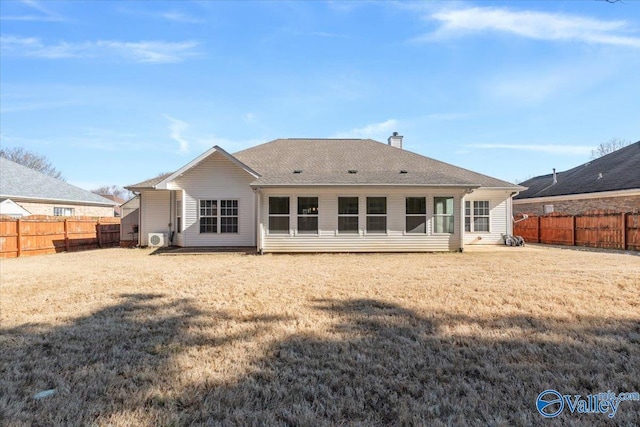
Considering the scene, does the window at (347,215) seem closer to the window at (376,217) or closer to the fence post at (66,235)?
the window at (376,217)

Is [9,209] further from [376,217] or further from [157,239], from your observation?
[376,217]

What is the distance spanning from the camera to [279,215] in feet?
44.6

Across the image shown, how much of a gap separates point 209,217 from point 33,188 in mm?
16770

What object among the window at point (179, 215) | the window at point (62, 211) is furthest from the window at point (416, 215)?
the window at point (62, 211)

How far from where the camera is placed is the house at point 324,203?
13.4 m

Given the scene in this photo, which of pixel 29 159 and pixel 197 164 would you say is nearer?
pixel 197 164

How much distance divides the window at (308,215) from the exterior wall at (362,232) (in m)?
0.17

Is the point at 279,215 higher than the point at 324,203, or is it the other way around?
the point at 324,203

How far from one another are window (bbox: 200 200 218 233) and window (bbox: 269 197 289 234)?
3.29 metres

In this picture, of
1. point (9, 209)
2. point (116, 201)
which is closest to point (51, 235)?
point (9, 209)

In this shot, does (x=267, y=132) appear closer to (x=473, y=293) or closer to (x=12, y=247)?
(x=12, y=247)

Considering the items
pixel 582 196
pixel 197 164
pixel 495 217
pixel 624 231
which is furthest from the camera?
pixel 582 196

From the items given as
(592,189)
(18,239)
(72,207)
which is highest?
(592,189)

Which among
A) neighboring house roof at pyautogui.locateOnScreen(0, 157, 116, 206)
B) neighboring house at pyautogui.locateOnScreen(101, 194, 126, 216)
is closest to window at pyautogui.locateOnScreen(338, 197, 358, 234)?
neighboring house roof at pyautogui.locateOnScreen(0, 157, 116, 206)
